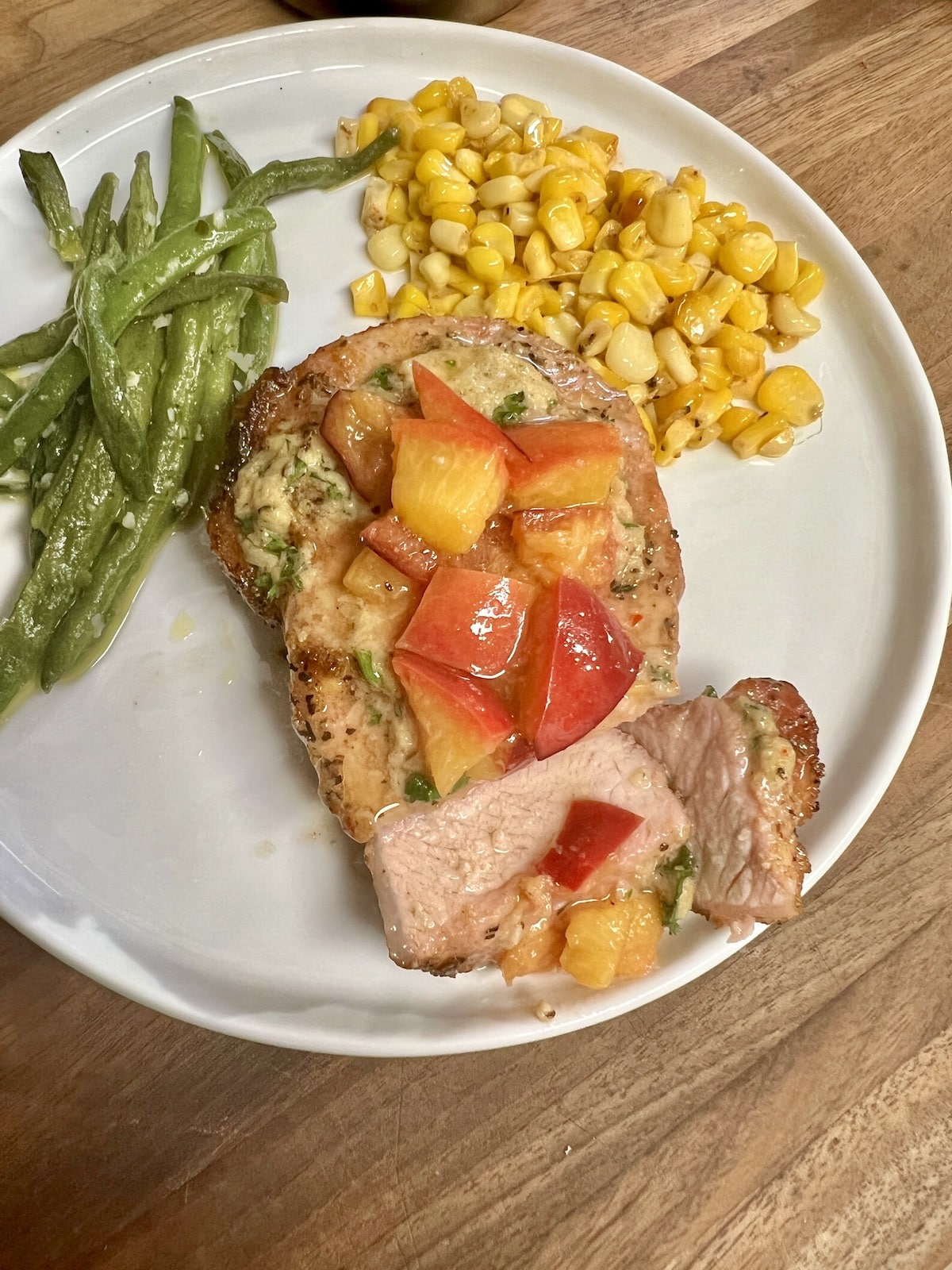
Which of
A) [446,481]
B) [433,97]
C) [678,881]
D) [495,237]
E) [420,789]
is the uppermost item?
[433,97]

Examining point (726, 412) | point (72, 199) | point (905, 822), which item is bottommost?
point (905, 822)

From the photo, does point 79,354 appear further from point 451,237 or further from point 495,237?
point 495,237

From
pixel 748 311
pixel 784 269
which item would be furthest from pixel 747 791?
pixel 784 269

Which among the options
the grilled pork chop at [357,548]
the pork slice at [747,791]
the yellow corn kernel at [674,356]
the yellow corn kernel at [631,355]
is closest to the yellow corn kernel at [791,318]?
the yellow corn kernel at [674,356]

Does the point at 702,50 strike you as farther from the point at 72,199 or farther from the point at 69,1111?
the point at 69,1111

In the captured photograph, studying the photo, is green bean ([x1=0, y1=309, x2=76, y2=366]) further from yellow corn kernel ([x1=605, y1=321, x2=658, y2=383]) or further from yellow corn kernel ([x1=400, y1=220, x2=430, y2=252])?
yellow corn kernel ([x1=605, y1=321, x2=658, y2=383])

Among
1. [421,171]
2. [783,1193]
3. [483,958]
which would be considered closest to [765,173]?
[421,171]
